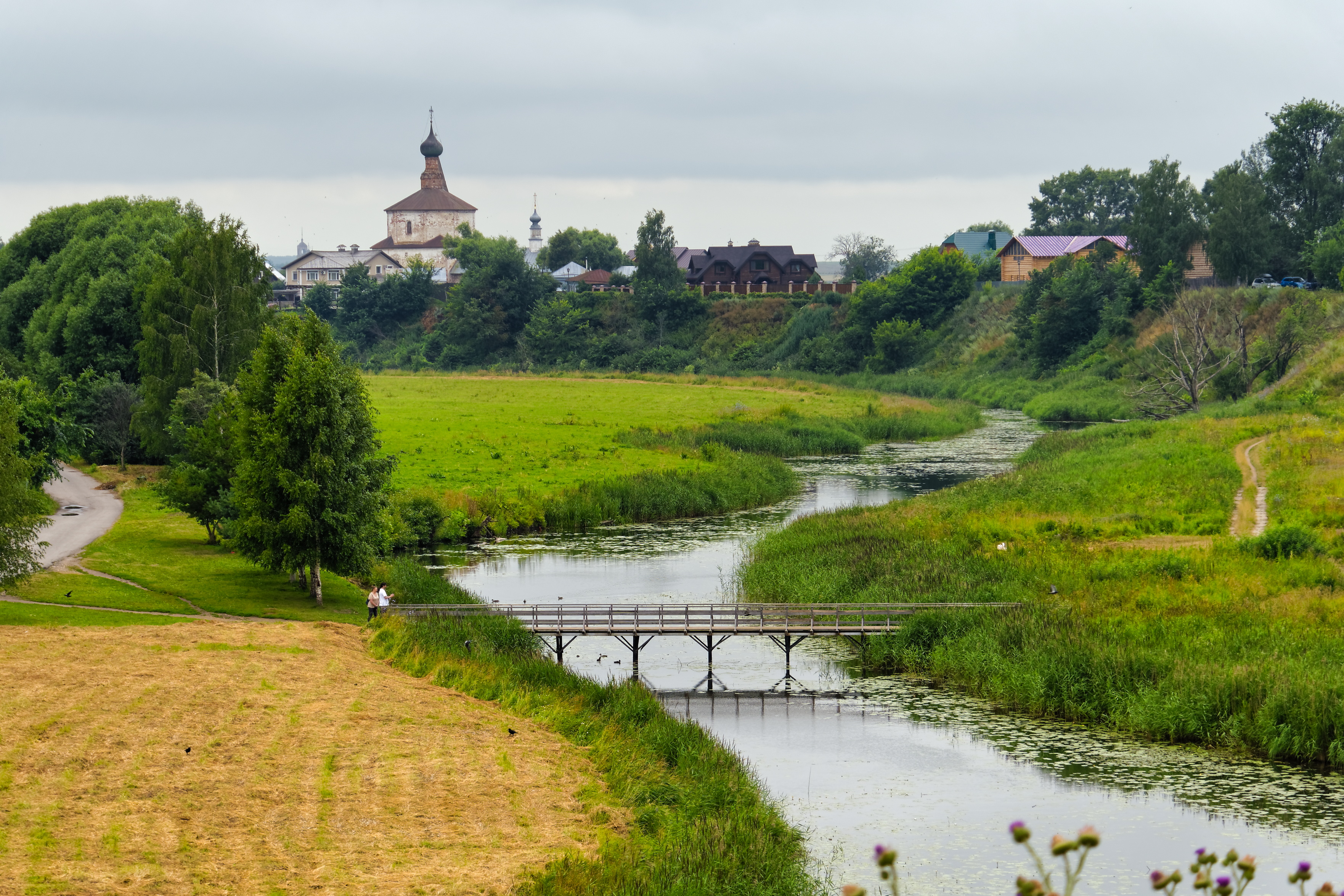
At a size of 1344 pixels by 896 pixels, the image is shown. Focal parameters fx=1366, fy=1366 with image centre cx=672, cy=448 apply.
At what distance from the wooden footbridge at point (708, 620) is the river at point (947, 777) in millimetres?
685

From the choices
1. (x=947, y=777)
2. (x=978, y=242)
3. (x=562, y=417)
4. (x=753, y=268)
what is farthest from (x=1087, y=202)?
(x=947, y=777)

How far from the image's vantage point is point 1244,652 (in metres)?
33.9

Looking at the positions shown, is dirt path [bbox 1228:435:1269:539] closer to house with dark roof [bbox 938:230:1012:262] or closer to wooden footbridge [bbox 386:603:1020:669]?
wooden footbridge [bbox 386:603:1020:669]

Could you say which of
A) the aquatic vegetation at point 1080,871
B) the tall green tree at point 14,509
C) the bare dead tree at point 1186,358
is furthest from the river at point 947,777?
the bare dead tree at point 1186,358

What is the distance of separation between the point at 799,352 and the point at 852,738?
117634 millimetres

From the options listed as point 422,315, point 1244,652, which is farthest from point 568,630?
point 422,315

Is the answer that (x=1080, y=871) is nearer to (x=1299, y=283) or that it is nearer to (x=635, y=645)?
(x=635, y=645)

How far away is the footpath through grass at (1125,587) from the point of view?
104ft

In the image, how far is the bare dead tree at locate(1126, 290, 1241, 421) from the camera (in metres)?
93.7

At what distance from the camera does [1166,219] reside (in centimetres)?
11731

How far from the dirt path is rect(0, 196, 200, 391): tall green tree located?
176ft

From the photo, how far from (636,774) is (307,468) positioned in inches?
758

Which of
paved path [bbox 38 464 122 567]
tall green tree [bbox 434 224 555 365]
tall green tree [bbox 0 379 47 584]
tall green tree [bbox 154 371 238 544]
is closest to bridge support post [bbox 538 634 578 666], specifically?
tall green tree [bbox 154 371 238 544]

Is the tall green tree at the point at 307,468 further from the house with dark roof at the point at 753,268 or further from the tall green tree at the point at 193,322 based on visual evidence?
the house with dark roof at the point at 753,268
